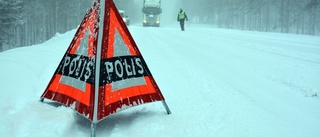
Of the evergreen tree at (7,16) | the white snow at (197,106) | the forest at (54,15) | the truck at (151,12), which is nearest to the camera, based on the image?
the white snow at (197,106)

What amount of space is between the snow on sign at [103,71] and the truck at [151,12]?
35.9 m

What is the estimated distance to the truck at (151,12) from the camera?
39062mm

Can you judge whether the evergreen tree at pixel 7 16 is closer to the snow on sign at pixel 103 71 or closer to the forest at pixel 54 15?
the forest at pixel 54 15

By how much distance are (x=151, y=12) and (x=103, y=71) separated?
36924mm

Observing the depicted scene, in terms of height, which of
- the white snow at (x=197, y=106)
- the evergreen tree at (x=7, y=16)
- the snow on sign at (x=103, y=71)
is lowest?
the white snow at (x=197, y=106)

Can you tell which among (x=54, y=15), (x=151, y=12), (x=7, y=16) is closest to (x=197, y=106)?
(x=7, y=16)

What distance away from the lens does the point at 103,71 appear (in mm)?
3117

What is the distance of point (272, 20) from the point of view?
6662cm

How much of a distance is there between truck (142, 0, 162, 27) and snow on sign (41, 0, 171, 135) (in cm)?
3586

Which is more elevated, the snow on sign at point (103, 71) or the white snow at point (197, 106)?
the snow on sign at point (103, 71)

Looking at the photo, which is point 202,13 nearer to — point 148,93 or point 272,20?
point 272,20

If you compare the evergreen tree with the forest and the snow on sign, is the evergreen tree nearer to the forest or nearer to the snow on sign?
the forest

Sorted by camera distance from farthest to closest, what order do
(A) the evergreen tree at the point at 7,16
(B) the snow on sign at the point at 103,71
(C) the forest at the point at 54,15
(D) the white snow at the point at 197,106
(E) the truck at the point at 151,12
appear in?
(E) the truck at the point at 151,12 → (C) the forest at the point at 54,15 → (A) the evergreen tree at the point at 7,16 → (D) the white snow at the point at 197,106 → (B) the snow on sign at the point at 103,71

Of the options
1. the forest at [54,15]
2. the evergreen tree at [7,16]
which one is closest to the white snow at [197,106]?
the forest at [54,15]
